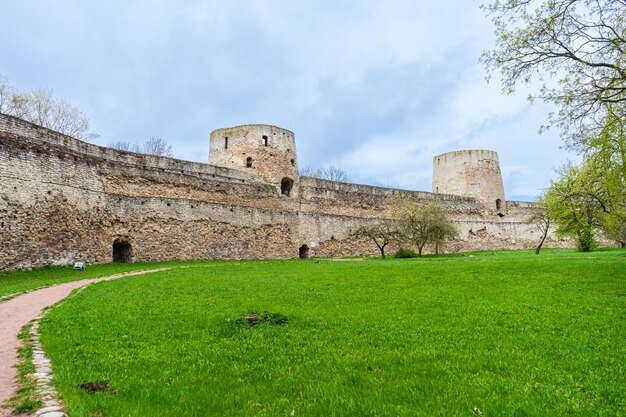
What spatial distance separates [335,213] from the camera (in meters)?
34.2

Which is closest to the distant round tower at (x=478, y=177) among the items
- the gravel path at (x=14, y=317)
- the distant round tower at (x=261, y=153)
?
the distant round tower at (x=261, y=153)

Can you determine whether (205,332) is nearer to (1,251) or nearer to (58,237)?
(1,251)

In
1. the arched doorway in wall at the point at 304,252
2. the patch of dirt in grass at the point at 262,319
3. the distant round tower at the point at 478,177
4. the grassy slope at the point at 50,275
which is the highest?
the distant round tower at the point at 478,177

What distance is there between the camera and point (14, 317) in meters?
7.86

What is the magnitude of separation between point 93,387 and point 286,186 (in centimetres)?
3025

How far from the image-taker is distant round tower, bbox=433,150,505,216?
4434 centimetres

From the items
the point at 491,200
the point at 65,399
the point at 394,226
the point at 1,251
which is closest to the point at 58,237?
the point at 1,251

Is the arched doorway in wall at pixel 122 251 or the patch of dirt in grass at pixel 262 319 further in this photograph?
the arched doorway in wall at pixel 122 251

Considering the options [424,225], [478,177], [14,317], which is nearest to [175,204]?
[424,225]

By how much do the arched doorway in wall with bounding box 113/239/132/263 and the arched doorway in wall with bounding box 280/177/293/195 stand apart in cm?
1444

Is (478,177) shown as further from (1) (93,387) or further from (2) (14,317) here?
(1) (93,387)

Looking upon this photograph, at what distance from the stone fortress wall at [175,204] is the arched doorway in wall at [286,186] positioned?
0.08 m

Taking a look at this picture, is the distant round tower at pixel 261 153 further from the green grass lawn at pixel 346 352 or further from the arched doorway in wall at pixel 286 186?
the green grass lawn at pixel 346 352

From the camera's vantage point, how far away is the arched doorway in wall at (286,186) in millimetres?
33906
